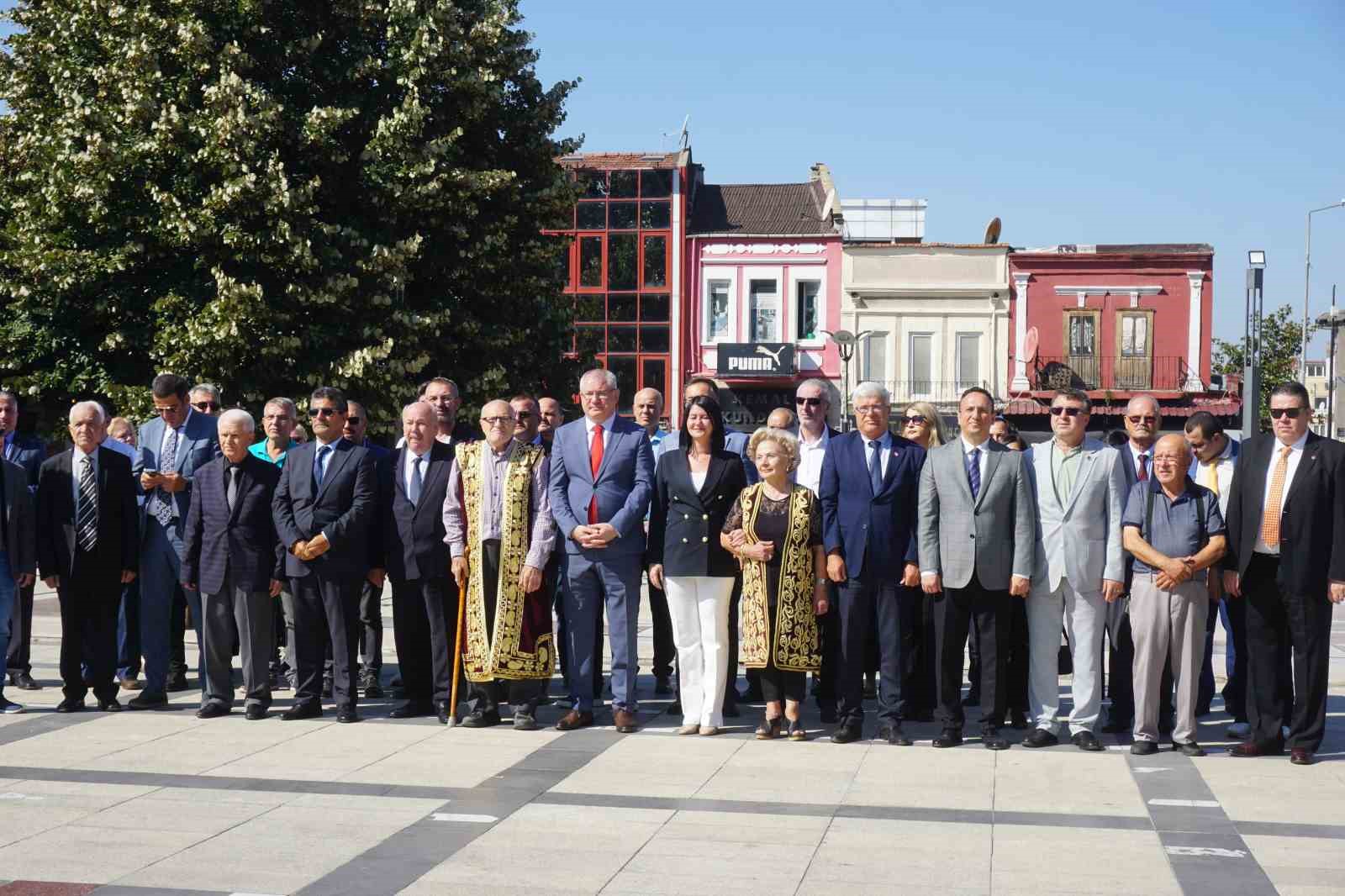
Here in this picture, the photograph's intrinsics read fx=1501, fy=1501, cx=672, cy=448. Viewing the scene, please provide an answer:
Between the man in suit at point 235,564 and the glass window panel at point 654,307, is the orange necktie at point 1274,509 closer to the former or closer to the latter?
the man in suit at point 235,564

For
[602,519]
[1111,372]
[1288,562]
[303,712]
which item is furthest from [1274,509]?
[1111,372]

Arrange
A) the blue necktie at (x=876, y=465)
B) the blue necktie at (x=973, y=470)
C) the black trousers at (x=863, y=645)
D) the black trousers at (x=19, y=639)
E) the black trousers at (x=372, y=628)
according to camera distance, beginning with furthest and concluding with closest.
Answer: the black trousers at (x=372, y=628), the black trousers at (x=19, y=639), the blue necktie at (x=876, y=465), the black trousers at (x=863, y=645), the blue necktie at (x=973, y=470)

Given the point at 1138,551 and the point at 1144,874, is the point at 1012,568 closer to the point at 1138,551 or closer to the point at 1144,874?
the point at 1138,551

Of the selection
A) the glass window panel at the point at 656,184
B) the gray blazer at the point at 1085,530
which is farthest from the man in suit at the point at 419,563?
the glass window panel at the point at 656,184

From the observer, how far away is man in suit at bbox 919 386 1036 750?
8758mm

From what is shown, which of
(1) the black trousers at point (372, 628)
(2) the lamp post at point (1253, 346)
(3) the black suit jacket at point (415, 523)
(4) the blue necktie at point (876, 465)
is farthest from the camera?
(2) the lamp post at point (1253, 346)

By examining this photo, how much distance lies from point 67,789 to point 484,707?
2.69m

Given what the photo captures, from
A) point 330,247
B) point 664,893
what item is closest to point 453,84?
point 330,247

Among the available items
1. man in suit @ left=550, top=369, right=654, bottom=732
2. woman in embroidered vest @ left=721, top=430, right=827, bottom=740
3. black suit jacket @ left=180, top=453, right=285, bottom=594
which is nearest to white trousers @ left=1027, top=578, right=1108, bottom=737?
woman in embroidered vest @ left=721, top=430, right=827, bottom=740

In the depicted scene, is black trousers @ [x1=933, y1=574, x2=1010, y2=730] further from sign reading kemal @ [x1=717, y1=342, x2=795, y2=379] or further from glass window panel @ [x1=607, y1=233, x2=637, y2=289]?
glass window panel @ [x1=607, y1=233, x2=637, y2=289]

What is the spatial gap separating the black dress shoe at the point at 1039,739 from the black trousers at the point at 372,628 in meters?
4.64

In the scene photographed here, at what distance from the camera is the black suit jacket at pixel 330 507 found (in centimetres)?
954

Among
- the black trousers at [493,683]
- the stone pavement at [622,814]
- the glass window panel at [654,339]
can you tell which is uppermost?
the glass window panel at [654,339]

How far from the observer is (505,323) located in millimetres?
26078
